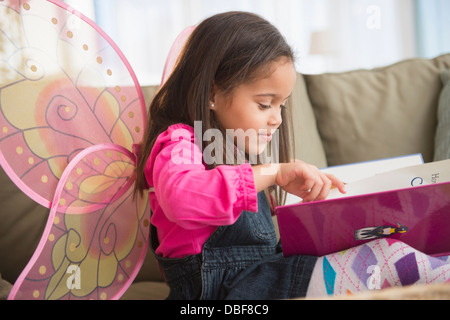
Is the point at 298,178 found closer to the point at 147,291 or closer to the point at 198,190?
the point at 198,190

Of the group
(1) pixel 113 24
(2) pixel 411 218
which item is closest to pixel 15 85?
(2) pixel 411 218

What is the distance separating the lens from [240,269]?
0.70m

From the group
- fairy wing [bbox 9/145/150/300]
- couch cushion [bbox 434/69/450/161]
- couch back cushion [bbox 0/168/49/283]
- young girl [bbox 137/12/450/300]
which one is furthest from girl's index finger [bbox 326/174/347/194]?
couch back cushion [bbox 0/168/49/283]

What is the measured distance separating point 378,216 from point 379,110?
0.63 metres

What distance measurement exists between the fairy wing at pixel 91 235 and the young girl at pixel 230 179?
5 cm

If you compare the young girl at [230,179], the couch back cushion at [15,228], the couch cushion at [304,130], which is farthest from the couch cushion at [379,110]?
the couch back cushion at [15,228]

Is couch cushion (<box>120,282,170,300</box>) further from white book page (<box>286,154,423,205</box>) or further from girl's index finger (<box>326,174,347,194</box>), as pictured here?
girl's index finger (<box>326,174,347,194</box>)

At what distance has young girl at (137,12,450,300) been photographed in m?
0.57

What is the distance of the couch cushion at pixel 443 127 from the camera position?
99 centimetres

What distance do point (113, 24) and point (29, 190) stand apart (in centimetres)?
137

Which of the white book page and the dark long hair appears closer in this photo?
the dark long hair

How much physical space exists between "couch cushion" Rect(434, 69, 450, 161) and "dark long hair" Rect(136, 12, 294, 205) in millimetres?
504

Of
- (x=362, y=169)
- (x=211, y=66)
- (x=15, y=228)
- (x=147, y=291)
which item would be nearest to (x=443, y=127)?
(x=362, y=169)

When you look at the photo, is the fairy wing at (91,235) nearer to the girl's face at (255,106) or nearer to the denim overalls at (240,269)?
the denim overalls at (240,269)
